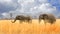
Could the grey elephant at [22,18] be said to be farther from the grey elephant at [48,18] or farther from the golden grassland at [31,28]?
the grey elephant at [48,18]

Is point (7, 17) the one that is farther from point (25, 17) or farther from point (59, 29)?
point (59, 29)

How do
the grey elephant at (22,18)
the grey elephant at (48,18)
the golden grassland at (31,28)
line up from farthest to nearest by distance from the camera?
the grey elephant at (22,18) → the grey elephant at (48,18) → the golden grassland at (31,28)

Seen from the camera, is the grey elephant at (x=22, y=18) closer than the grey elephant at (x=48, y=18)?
No

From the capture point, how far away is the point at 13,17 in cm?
465

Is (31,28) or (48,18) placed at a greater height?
(48,18)

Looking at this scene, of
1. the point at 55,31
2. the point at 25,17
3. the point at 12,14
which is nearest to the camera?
the point at 55,31

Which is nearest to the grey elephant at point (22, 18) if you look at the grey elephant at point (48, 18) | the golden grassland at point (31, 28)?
the golden grassland at point (31, 28)

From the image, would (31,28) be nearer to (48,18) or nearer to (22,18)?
(48,18)

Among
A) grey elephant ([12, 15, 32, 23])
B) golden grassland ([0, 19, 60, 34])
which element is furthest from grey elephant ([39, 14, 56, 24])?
grey elephant ([12, 15, 32, 23])

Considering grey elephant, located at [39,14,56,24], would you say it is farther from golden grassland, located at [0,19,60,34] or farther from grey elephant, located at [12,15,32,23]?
grey elephant, located at [12,15,32,23]

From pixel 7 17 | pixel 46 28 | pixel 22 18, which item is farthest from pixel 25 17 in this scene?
pixel 46 28

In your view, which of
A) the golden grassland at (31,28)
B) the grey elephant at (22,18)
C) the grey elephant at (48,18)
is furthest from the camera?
the grey elephant at (22,18)

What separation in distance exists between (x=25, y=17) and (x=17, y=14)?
0.33 meters

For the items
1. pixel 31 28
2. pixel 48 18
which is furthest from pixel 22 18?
pixel 31 28
